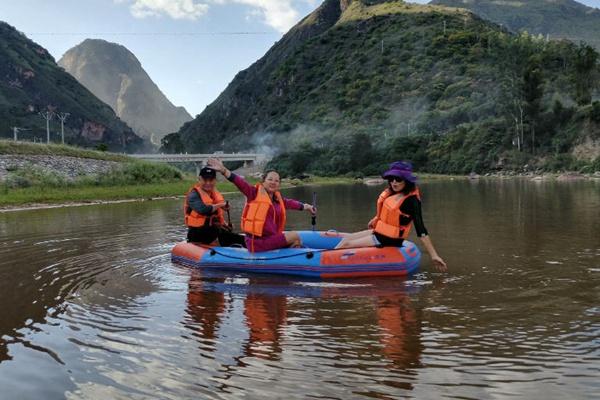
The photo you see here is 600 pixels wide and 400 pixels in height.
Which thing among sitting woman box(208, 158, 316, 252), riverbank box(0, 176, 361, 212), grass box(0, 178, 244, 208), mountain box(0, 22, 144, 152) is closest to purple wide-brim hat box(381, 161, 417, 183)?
sitting woman box(208, 158, 316, 252)

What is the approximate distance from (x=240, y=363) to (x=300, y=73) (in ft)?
526

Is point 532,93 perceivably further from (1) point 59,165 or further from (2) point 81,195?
(2) point 81,195

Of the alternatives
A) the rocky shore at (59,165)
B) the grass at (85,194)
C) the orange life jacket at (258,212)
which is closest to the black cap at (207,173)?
Result: the orange life jacket at (258,212)

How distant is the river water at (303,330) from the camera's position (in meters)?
4.76

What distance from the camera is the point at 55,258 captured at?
11945 millimetres

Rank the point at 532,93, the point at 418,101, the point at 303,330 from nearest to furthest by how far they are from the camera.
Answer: the point at 303,330 < the point at 532,93 < the point at 418,101

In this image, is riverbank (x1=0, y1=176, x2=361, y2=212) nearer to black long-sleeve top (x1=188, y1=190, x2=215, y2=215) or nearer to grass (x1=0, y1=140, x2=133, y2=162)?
grass (x1=0, y1=140, x2=133, y2=162)

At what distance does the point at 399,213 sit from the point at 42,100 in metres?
127

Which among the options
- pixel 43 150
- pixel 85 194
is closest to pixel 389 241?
pixel 85 194

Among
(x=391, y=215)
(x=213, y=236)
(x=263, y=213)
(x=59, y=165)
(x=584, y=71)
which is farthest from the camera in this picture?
(x=584, y=71)

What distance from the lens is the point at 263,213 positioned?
32.8 ft

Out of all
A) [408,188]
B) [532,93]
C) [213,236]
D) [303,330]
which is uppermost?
[532,93]

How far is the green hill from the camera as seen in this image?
66.7 meters

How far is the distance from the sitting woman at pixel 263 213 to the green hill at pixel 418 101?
55532mm
